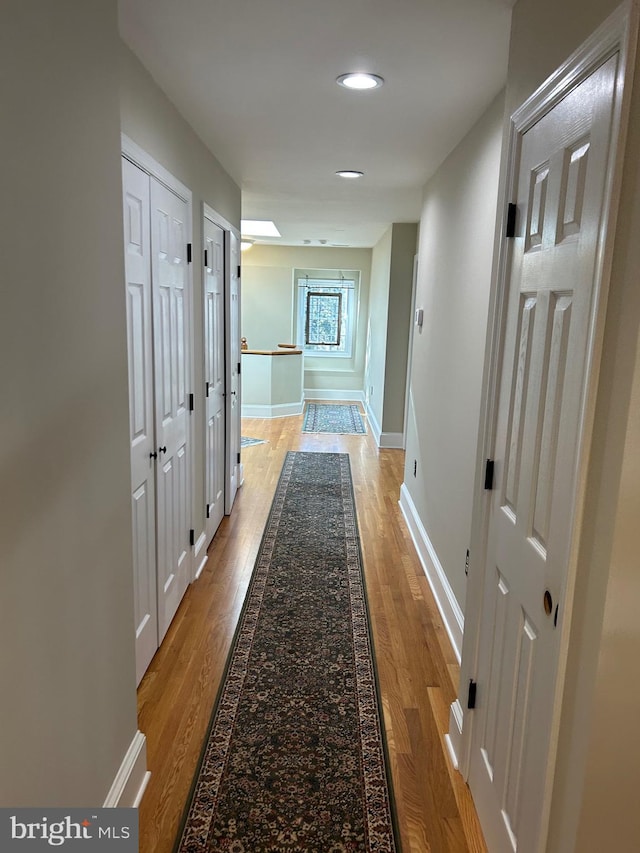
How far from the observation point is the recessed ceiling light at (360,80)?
228 cm

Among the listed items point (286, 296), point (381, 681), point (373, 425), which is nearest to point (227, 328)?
point (381, 681)

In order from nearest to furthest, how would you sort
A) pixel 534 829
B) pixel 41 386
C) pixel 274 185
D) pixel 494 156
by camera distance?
1. pixel 41 386
2. pixel 534 829
3. pixel 494 156
4. pixel 274 185

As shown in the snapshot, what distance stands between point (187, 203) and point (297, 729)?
244 cm

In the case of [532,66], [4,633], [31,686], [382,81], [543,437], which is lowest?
[31,686]

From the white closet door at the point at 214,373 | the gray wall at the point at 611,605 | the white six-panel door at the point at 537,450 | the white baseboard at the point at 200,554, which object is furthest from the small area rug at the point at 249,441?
the gray wall at the point at 611,605

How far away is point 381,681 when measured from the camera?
2.56 meters

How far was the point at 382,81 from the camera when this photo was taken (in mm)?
2326

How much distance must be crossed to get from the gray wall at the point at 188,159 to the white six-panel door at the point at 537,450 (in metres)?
1.42

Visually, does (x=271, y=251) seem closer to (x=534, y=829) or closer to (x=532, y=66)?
(x=532, y=66)

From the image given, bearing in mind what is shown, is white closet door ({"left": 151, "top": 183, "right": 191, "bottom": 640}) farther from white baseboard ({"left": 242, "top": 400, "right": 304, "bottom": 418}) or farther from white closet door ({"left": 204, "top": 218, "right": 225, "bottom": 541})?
white baseboard ({"left": 242, "top": 400, "right": 304, "bottom": 418})

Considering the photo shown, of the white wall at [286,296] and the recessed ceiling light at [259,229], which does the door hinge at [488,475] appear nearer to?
the recessed ceiling light at [259,229]

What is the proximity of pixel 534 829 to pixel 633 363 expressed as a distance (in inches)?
42.8

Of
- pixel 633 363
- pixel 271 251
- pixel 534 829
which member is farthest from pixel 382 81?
pixel 271 251

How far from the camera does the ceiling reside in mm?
1824
